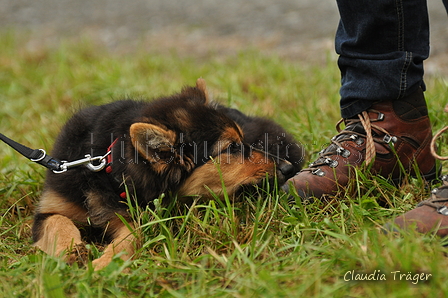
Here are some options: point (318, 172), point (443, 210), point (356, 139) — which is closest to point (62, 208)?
point (318, 172)

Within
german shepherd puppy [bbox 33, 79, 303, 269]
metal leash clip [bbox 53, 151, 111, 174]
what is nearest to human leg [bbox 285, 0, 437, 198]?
german shepherd puppy [bbox 33, 79, 303, 269]

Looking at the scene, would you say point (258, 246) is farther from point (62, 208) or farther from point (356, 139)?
point (62, 208)

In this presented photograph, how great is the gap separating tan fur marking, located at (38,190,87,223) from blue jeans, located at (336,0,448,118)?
5.94 ft

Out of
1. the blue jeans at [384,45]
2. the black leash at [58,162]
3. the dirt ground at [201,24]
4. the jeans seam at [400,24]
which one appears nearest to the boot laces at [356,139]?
the blue jeans at [384,45]

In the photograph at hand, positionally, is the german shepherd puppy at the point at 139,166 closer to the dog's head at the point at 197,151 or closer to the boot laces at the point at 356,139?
the dog's head at the point at 197,151

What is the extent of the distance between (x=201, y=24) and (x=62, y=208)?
6.93 meters

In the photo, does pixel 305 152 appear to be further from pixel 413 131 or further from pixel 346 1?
pixel 346 1

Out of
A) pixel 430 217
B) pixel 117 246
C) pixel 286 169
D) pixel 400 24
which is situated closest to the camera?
pixel 430 217

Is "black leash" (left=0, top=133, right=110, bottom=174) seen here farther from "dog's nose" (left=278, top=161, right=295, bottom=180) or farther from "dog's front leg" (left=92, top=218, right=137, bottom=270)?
"dog's nose" (left=278, top=161, right=295, bottom=180)

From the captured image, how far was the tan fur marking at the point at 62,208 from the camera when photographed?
2.66m

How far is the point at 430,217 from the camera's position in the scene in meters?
2.01

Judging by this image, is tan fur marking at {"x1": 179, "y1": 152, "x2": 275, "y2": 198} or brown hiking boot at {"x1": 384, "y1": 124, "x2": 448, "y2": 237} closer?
brown hiking boot at {"x1": 384, "y1": 124, "x2": 448, "y2": 237}

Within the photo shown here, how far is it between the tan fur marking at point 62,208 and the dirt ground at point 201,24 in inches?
157

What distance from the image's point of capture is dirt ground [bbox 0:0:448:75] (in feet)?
23.0
